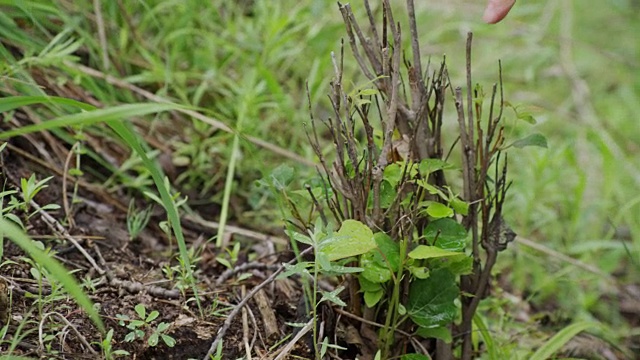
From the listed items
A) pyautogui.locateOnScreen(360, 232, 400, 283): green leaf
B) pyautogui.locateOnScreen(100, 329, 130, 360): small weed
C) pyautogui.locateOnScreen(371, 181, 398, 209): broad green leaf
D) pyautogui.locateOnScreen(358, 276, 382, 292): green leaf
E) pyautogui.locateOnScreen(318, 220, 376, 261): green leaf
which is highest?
pyautogui.locateOnScreen(371, 181, 398, 209): broad green leaf

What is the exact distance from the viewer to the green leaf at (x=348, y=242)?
1.16m

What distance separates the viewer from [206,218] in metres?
2.03

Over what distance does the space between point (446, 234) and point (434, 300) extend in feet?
0.43

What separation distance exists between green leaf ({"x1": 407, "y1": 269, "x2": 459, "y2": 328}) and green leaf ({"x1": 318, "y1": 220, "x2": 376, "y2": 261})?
0.73 feet

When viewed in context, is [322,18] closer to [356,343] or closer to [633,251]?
[633,251]

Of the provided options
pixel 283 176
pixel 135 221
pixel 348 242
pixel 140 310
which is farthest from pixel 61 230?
pixel 348 242

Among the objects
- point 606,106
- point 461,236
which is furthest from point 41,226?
point 606,106

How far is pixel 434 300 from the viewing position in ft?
4.34

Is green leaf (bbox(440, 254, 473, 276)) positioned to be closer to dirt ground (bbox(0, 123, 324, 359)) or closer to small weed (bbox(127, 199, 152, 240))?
dirt ground (bbox(0, 123, 324, 359))

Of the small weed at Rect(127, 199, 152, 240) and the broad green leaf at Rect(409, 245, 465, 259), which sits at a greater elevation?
the broad green leaf at Rect(409, 245, 465, 259)

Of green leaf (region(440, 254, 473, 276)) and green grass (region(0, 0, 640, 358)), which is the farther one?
green grass (region(0, 0, 640, 358))

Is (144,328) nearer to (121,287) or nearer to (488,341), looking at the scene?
(121,287)

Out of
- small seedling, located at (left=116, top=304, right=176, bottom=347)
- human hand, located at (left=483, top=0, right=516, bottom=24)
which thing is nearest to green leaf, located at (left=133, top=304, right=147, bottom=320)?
small seedling, located at (left=116, top=304, right=176, bottom=347)

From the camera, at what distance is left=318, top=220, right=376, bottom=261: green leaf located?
1.16 meters
